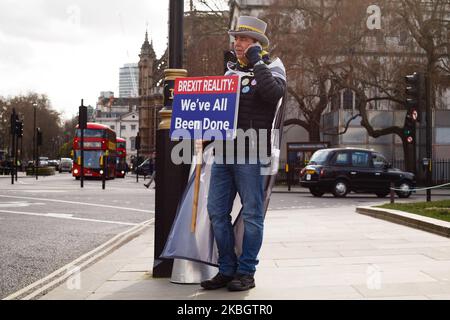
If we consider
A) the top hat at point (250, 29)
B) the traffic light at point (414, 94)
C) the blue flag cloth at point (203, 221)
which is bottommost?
the blue flag cloth at point (203, 221)

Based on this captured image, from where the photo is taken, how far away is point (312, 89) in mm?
32062

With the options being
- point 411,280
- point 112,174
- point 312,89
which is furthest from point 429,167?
point 112,174

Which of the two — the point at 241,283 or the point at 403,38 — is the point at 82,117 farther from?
the point at 241,283

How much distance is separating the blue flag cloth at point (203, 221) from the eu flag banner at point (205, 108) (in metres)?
0.22

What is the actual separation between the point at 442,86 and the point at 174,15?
25793 mm

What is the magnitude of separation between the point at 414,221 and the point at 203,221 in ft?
17.7

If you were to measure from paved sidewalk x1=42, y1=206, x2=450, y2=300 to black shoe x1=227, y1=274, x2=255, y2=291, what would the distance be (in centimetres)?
5

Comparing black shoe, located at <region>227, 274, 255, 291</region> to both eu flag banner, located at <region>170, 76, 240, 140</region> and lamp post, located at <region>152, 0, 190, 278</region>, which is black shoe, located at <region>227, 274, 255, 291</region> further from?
eu flag banner, located at <region>170, 76, 240, 140</region>

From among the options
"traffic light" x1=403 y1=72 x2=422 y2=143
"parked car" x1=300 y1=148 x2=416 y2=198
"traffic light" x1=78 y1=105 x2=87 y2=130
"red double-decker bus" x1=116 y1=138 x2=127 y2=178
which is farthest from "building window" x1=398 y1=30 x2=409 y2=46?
"red double-decker bus" x1=116 y1=138 x2=127 y2=178

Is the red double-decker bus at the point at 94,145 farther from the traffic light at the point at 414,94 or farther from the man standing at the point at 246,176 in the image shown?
the man standing at the point at 246,176

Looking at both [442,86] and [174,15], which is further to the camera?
[442,86]

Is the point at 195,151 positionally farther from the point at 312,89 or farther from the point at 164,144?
the point at 312,89

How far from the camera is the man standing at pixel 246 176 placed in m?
4.48

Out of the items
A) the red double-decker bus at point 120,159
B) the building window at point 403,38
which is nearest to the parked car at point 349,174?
the building window at point 403,38
